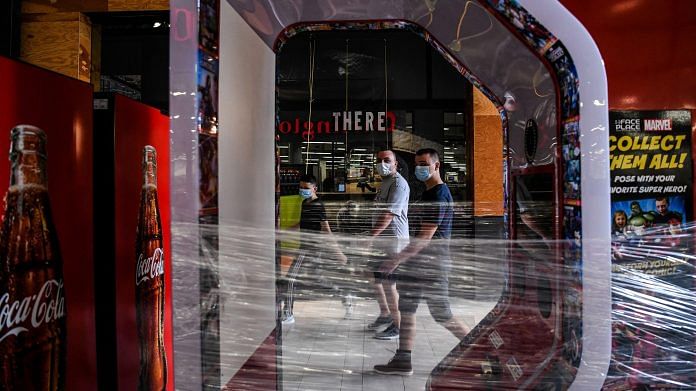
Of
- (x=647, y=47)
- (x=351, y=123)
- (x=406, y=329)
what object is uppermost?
(x=351, y=123)

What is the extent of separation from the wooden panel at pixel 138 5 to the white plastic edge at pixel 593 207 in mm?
3186

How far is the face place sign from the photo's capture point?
5195mm

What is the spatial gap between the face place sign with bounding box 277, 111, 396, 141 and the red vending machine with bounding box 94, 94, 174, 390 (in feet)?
11.5

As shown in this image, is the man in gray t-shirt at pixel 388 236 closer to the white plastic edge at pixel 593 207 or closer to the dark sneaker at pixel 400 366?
the dark sneaker at pixel 400 366

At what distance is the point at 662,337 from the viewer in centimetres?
140

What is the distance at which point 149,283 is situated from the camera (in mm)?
1608

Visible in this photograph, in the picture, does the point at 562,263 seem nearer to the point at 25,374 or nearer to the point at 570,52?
the point at 570,52

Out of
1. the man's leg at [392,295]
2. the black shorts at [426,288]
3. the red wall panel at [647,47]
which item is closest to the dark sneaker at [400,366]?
the man's leg at [392,295]

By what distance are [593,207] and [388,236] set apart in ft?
3.40

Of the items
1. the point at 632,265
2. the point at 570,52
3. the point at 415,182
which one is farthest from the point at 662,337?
the point at 415,182

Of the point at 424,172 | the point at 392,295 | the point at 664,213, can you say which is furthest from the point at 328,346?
the point at 424,172

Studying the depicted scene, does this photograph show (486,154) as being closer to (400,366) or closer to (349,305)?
(400,366)

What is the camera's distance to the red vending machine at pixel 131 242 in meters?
1.40

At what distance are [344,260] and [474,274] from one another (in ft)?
1.20
